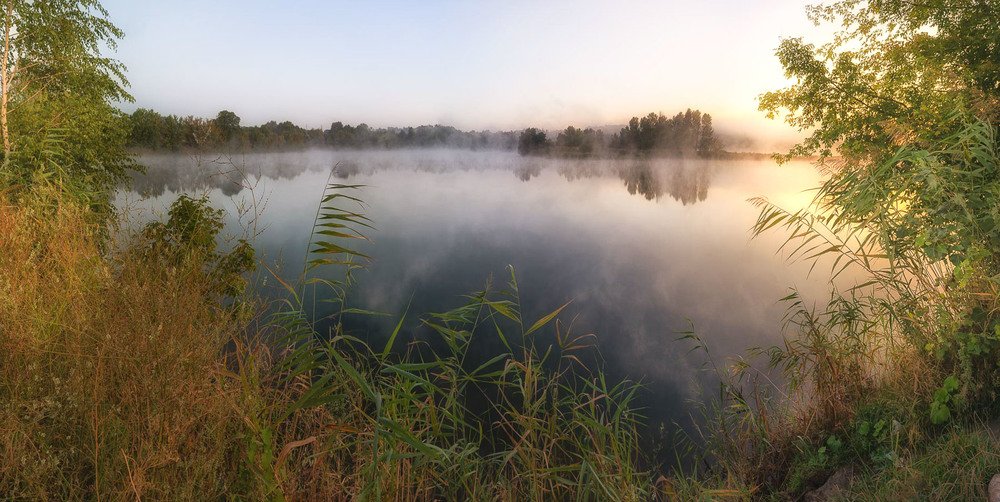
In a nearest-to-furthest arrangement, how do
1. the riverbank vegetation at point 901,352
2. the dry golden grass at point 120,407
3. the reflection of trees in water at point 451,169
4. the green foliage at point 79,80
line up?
1. the dry golden grass at point 120,407
2. the riverbank vegetation at point 901,352
3. the green foliage at point 79,80
4. the reflection of trees in water at point 451,169

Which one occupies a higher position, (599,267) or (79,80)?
(79,80)

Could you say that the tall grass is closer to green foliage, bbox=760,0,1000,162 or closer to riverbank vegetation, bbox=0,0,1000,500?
riverbank vegetation, bbox=0,0,1000,500

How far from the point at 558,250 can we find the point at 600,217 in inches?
513

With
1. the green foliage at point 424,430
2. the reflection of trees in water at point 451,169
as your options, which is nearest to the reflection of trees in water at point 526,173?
the reflection of trees in water at point 451,169

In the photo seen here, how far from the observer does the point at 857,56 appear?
569 inches

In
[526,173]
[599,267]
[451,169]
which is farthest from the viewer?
[451,169]

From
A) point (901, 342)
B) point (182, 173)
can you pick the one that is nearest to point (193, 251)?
point (901, 342)

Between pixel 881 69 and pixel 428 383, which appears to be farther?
pixel 881 69

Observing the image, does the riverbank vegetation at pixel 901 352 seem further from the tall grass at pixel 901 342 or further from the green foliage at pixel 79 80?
the green foliage at pixel 79 80

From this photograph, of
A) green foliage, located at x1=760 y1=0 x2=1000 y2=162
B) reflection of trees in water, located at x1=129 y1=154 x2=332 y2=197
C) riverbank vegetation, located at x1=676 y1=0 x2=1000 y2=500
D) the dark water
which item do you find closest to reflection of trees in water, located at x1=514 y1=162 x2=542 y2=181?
the dark water

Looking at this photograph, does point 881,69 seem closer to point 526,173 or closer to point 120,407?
point 120,407

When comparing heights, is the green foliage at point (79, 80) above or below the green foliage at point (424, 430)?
above

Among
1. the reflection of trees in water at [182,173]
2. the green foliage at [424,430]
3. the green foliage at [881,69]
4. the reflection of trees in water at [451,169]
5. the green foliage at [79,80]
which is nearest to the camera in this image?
the green foliage at [424,430]

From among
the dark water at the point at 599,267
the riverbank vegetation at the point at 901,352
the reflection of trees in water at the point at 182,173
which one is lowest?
the dark water at the point at 599,267
